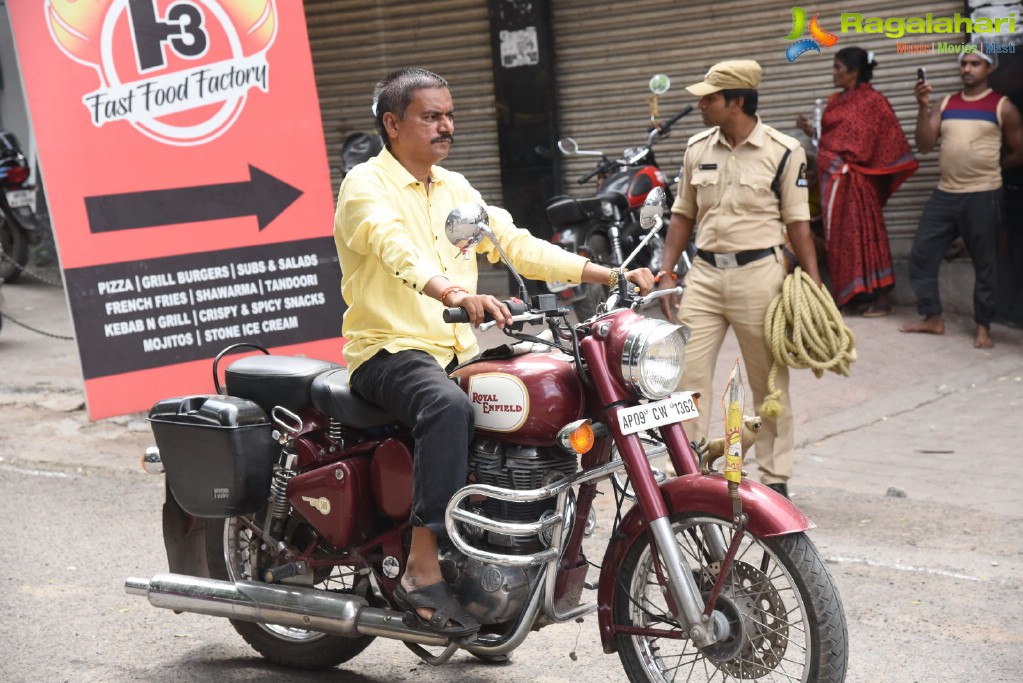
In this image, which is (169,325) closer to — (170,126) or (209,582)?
(170,126)

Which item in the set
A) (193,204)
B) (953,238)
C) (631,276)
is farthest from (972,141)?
(631,276)

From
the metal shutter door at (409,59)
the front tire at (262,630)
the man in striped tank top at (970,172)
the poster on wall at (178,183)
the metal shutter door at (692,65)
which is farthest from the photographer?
the metal shutter door at (409,59)

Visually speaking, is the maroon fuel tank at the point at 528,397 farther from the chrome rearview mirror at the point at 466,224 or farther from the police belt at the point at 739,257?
the police belt at the point at 739,257

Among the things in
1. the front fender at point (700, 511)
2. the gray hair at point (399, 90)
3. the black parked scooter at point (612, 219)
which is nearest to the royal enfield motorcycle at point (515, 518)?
the front fender at point (700, 511)

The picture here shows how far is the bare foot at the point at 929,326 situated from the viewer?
9016 mm

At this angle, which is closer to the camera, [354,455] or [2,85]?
[354,455]

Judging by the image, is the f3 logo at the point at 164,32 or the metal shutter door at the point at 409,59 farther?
the metal shutter door at the point at 409,59

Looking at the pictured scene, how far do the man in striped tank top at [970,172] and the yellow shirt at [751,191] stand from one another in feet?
11.3

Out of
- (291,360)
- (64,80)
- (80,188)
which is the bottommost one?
(291,360)

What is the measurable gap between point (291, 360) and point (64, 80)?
318 centimetres

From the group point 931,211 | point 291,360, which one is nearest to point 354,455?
point 291,360

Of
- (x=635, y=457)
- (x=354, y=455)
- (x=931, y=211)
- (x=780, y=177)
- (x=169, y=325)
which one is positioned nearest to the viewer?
(x=635, y=457)

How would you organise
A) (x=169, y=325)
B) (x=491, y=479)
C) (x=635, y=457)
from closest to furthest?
(x=635, y=457) → (x=491, y=479) → (x=169, y=325)

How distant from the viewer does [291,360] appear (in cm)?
420
